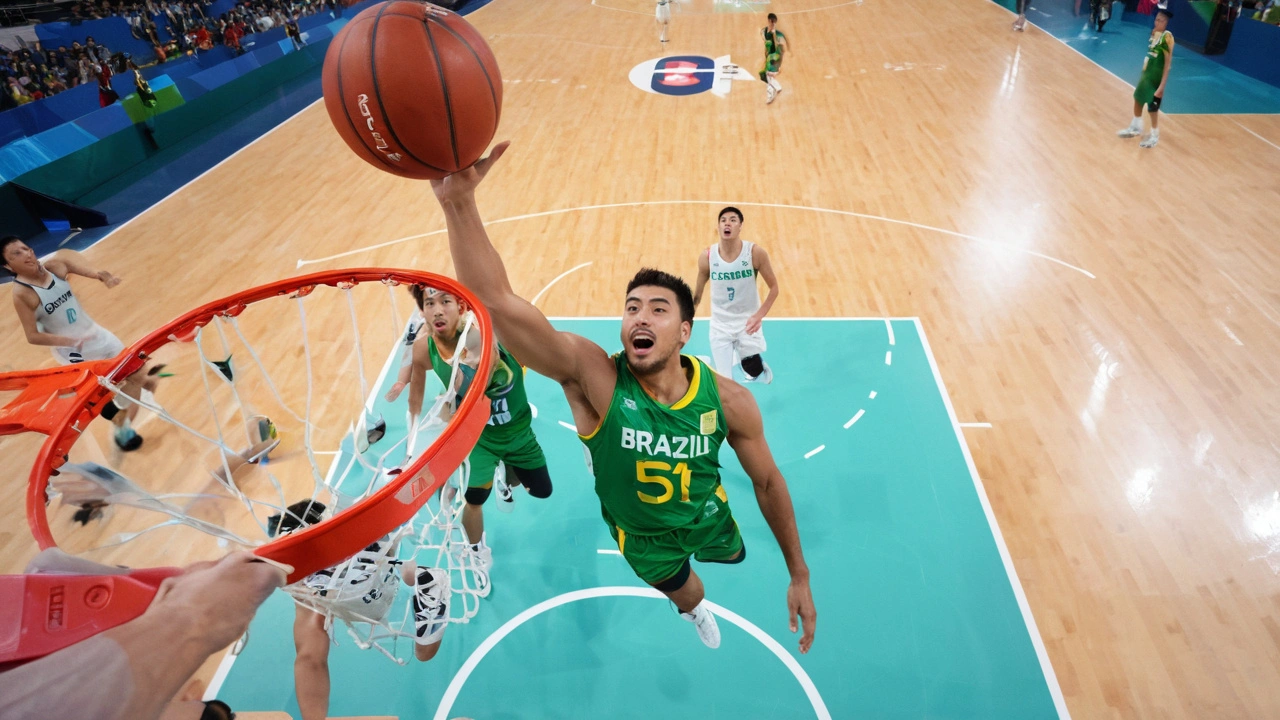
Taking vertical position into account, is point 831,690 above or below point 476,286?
below

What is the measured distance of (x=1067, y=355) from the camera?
574cm

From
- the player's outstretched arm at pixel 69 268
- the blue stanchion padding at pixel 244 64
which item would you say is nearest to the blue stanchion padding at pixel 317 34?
the blue stanchion padding at pixel 244 64

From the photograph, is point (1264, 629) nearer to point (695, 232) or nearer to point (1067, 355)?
point (1067, 355)

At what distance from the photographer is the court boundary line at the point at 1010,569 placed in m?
3.48

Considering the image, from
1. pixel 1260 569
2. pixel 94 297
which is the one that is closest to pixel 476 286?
pixel 1260 569

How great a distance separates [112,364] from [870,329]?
5.45 metres

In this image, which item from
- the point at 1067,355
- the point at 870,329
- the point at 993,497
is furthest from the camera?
the point at 870,329

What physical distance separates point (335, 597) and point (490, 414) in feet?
3.83

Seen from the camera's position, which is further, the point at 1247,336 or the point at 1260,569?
the point at 1247,336

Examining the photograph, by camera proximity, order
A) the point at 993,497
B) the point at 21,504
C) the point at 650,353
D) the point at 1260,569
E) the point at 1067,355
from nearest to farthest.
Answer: the point at 650,353 → the point at 1260,569 → the point at 993,497 → the point at 21,504 → the point at 1067,355

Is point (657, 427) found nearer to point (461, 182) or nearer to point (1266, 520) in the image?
point (461, 182)

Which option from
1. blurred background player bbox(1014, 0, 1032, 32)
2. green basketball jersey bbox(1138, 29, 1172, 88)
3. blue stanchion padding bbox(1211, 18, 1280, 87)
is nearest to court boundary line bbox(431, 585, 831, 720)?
green basketball jersey bbox(1138, 29, 1172, 88)

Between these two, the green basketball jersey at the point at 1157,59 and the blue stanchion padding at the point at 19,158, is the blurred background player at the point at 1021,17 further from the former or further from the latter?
the blue stanchion padding at the point at 19,158

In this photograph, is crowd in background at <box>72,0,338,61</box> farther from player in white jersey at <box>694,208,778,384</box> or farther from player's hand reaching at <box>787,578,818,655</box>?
player's hand reaching at <box>787,578,818,655</box>
